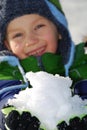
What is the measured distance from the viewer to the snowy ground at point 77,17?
407 centimetres

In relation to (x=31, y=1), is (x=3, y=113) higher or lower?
lower

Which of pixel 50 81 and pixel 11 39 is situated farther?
pixel 11 39

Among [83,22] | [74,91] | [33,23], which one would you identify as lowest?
[83,22]

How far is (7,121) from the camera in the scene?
Answer: 1.47 meters

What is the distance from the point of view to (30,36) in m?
2.07

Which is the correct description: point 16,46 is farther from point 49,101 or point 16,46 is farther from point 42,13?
point 49,101

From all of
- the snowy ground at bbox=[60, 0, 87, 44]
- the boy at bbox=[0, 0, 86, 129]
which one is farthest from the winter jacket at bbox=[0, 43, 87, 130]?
the snowy ground at bbox=[60, 0, 87, 44]

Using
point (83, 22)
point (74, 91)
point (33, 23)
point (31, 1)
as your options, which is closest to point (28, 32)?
point (33, 23)

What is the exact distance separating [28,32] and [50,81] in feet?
1.64

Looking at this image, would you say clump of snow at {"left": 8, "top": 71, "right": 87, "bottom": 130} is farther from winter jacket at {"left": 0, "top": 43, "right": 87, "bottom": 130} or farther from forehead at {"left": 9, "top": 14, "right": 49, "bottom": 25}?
forehead at {"left": 9, "top": 14, "right": 49, "bottom": 25}

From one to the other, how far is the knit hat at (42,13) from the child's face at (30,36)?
0.09ft

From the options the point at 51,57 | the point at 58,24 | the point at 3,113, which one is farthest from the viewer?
the point at 58,24

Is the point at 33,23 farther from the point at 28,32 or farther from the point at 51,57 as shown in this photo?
the point at 51,57

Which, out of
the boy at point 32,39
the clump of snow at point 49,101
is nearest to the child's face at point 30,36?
the boy at point 32,39
